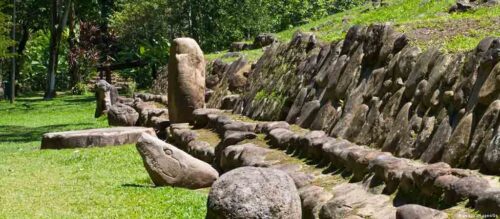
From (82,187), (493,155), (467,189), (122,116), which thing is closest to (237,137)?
(82,187)

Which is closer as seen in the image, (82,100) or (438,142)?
(438,142)

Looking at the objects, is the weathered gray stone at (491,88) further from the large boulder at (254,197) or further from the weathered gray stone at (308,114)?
the weathered gray stone at (308,114)

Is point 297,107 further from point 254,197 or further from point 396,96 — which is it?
point 254,197

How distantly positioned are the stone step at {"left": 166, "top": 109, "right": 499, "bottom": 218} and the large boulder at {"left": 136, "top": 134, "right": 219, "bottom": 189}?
0.49 m

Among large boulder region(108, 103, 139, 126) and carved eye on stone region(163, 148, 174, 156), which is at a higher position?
carved eye on stone region(163, 148, 174, 156)

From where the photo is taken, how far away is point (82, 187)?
13227 mm

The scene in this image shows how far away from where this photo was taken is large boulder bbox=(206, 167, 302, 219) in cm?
831

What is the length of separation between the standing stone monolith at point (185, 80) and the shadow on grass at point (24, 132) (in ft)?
20.3

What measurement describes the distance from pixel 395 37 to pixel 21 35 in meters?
42.2

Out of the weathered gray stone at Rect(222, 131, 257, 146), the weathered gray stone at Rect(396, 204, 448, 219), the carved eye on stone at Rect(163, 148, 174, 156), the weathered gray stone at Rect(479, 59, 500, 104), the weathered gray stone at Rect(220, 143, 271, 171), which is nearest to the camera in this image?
the weathered gray stone at Rect(396, 204, 448, 219)

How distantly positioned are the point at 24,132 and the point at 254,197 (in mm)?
19160

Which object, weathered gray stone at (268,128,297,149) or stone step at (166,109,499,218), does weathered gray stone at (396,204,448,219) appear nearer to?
stone step at (166,109,499,218)

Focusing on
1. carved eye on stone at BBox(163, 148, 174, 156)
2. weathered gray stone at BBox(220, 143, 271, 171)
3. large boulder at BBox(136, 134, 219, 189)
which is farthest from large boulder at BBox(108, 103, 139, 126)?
carved eye on stone at BBox(163, 148, 174, 156)

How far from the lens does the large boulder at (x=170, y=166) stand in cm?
1244
